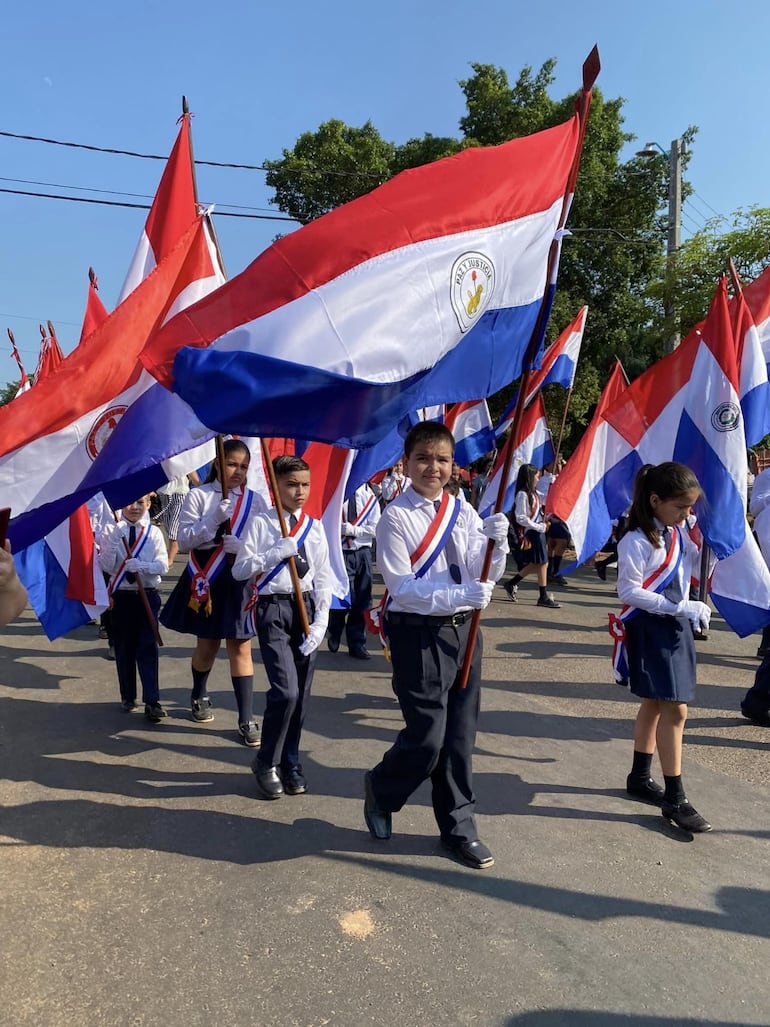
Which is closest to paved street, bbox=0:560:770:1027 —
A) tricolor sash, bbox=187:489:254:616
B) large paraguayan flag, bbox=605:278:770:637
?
tricolor sash, bbox=187:489:254:616

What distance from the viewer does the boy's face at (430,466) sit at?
3434 millimetres

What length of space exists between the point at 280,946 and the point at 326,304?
2.46 meters

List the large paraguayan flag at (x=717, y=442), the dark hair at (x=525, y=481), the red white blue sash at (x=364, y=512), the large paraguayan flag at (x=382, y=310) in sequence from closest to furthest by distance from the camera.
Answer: the large paraguayan flag at (x=382, y=310) → the large paraguayan flag at (x=717, y=442) → the red white blue sash at (x=364, y=512) → the dark hair at (x=525, y=481)

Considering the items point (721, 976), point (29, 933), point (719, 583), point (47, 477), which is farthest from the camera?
point (719, 583)

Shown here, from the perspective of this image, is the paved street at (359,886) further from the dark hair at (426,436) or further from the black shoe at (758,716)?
the dark hair at (426,436)

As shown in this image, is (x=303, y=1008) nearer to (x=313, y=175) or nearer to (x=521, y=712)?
(x=521, y=712)

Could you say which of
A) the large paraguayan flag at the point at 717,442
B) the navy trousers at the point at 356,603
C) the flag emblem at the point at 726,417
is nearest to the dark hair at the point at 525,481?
the navy trousers at the point at 356,603

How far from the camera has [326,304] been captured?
10.8 ft

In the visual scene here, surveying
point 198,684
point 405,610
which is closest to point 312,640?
point 405,610

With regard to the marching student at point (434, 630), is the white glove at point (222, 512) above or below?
above

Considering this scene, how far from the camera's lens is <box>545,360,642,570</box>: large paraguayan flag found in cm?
678

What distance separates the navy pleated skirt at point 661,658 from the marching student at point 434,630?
3.20 feet

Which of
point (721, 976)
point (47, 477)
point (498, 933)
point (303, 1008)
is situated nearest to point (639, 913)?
point (721, 976)

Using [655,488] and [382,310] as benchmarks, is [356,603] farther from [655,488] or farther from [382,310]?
[382,310]
